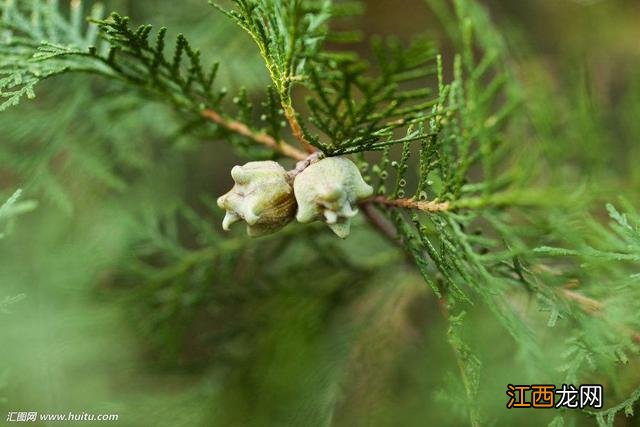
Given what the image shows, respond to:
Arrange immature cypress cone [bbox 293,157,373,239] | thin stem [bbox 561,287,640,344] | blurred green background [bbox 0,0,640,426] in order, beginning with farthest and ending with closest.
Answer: blurred green background [bbox 0,0,640,426]
thin stem [bbox 561,287,640,344]
immature cypress cone [bbox 293,157,373,239]

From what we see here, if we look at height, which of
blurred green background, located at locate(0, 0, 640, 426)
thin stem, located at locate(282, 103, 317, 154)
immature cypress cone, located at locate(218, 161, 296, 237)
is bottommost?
blurred green background, located at locate(0, 0, 640, 426)

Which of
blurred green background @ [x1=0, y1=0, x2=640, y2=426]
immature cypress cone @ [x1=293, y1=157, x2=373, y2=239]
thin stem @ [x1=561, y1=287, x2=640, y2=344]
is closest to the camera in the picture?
immature cypress cone @ [x1=293, y1=157, x2=373, y2=239]

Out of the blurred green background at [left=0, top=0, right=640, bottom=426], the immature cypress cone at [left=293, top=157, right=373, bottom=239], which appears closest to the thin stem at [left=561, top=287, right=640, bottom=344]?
the blurred green background at [left=0, top=0, right=640, bottom=426]

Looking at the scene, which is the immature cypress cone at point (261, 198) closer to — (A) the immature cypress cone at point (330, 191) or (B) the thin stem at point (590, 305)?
(A) the immature cypress cone at point (330, 191)

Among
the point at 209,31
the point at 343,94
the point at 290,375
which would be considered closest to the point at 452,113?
the point at 343,94

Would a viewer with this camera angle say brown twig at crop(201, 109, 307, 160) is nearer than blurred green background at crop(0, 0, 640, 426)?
Yes

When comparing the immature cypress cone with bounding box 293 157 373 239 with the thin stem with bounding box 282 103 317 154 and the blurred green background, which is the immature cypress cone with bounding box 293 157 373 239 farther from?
the blurred green background

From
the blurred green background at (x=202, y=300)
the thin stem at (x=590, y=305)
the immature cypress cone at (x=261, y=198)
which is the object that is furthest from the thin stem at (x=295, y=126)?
the thin stem at (x=590, y=305)
